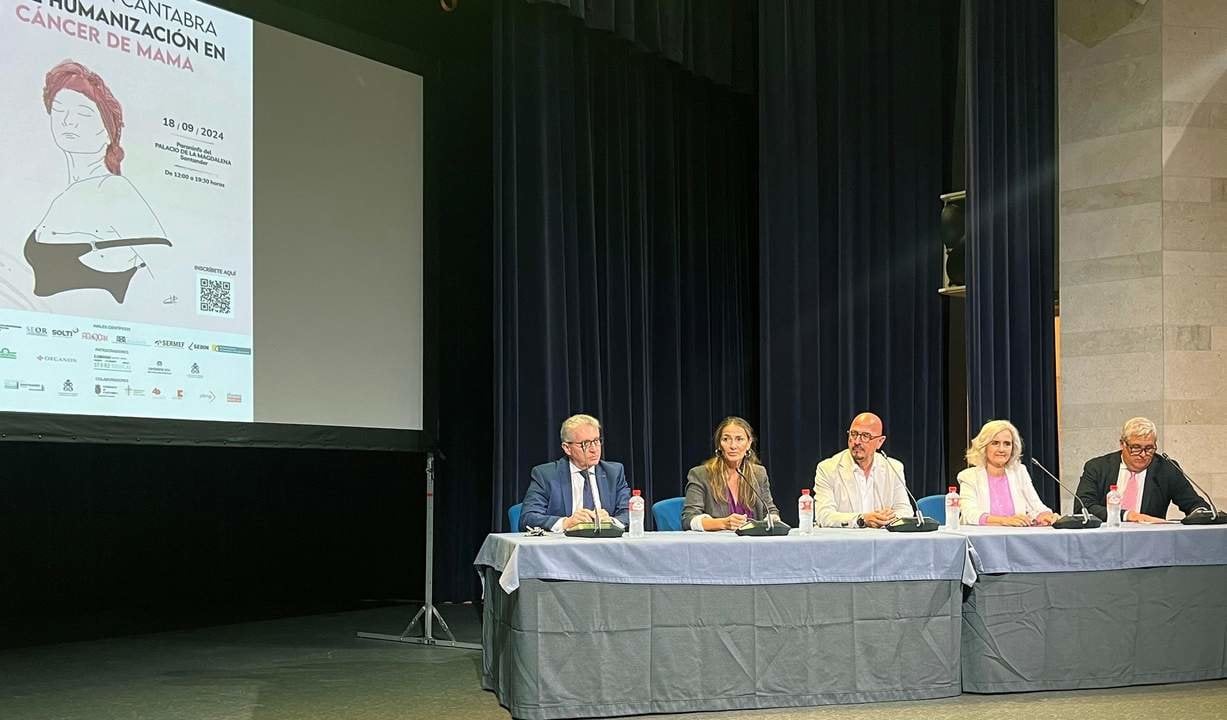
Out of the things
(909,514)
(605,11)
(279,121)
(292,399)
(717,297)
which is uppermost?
(605,11)

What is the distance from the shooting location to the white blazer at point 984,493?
511 centimetres

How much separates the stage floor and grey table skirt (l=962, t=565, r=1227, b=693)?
61 mm

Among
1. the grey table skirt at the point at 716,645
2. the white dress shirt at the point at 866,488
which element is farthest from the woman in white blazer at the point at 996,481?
the grey table skirt at the point at 716,645

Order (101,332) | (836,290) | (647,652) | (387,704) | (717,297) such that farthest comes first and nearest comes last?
(717,297)
(836,290)
(101,332)
(387,704)
(647,652)

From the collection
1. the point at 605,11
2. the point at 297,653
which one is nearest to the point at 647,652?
the point at 297,653

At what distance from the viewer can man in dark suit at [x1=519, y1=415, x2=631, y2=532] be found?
472 cm

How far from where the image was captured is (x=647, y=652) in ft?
13.4

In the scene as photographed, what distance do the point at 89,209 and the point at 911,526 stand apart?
322cm

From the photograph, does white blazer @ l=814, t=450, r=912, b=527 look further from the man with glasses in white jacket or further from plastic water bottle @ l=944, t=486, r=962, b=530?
plastic water bottle @ l=944, t=486, r=962, b=530

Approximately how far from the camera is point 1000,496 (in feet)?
17.0

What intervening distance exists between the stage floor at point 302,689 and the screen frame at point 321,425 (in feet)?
2.95

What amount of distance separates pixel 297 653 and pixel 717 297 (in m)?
3.70

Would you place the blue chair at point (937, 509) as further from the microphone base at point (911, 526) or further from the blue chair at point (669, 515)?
the blue chair at point (669, 515)

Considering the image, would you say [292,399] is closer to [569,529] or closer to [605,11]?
[569,529]
